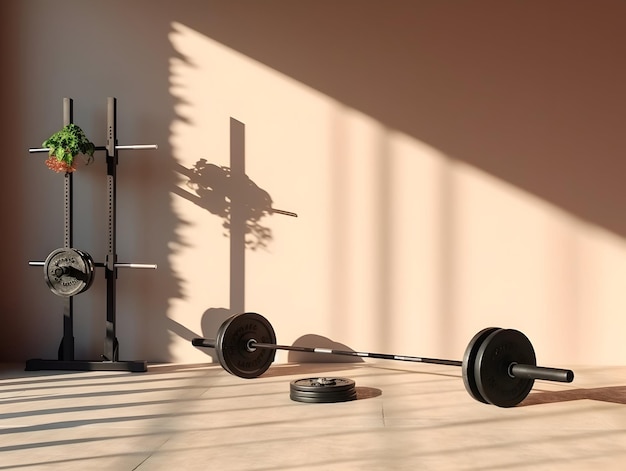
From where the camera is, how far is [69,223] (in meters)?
4.25

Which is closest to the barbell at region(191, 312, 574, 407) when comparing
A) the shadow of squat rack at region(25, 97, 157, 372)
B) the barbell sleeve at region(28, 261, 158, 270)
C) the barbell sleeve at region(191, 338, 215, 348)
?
the barbell sleeve at region(191, 338, 215, 348)

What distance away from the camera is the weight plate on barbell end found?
4141 mm

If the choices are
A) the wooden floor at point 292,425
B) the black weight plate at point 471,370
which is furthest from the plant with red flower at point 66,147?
the black weight plate at point 471,370

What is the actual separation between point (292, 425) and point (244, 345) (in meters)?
1.05

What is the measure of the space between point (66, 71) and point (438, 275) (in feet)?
8.16

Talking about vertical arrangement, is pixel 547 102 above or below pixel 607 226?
above

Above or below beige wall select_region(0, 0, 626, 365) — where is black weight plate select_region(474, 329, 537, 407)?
below

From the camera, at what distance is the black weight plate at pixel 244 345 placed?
374 centimetres

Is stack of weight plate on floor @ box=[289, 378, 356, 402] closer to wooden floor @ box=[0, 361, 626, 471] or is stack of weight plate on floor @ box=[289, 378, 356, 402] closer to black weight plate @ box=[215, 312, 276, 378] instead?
wooden floor @ box=[0, 361, 626, 471]

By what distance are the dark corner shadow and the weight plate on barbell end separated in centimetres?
234

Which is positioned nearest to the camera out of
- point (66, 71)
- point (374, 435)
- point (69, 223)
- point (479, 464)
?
point (479, 464)

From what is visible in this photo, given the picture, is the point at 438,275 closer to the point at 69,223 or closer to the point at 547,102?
the point at 547,102

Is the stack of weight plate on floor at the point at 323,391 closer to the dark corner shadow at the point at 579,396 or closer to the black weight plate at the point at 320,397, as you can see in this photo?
the black weight plate at the point at 320,397

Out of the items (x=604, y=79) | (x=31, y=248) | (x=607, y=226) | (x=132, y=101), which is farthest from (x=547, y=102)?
(x=31, y=248)
